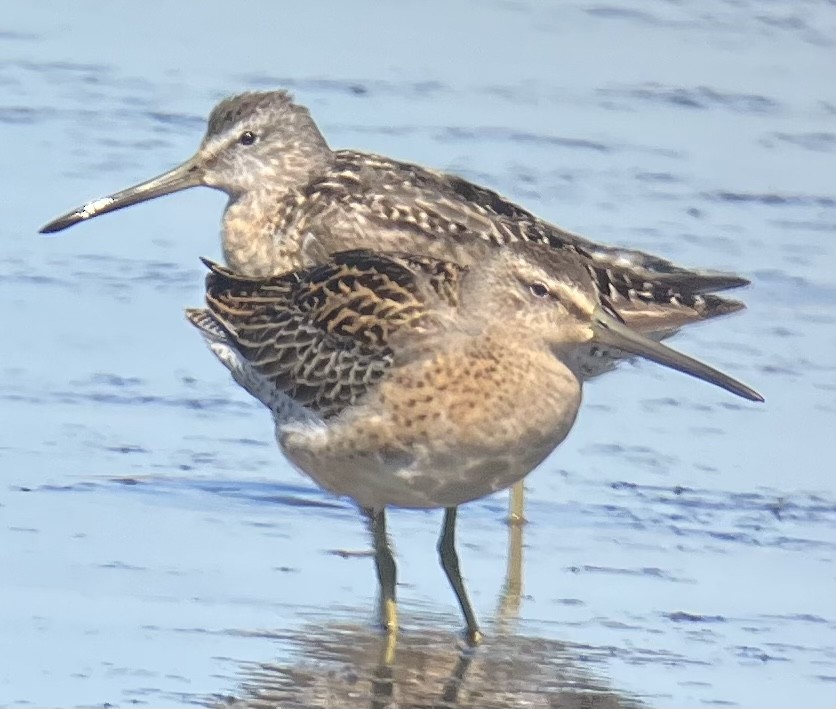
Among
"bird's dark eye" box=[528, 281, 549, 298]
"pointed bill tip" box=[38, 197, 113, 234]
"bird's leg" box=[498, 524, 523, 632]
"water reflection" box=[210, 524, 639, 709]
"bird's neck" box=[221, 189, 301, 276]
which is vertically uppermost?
"bird's dark eye" box=[528, 281, 549, 298]

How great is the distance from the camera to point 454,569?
20.7 feet

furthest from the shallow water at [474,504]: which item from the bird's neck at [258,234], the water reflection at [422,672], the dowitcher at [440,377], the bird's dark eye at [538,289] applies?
the bird's dark eye at [538,289]

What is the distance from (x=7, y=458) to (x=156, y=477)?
0.43 m

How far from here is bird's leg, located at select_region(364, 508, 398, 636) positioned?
6148mm

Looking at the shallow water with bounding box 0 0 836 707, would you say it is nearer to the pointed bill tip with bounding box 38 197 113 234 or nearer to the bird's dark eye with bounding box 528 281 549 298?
the pointed bill tip with bounding box 38 197 113 234

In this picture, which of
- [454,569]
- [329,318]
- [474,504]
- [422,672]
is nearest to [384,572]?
[454,569]

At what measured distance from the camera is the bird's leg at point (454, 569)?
6.16m

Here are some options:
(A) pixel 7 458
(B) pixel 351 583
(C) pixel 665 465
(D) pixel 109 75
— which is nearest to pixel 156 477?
(A) pixel 7 458

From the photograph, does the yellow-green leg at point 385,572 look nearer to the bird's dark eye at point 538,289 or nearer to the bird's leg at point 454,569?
the bird's leg at point 454,569

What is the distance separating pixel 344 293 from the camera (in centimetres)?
646

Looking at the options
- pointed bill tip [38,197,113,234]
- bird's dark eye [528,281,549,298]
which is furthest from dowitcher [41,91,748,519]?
bird's dark eye [528,281,549,298]

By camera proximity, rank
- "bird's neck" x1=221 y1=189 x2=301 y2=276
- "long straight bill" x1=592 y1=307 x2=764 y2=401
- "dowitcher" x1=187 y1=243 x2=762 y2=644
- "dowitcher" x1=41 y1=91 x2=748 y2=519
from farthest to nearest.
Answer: "bird's neck" x1=221 y1=189 x2=301 y2=276 < "dowitcher" x1=41 y1=91 x2=748 y2=519 < "long straight bill" x1=592 y1=307 x2=764 y2=401 < "dowitcher" x1=187 y1=243 x2=762 y2=644

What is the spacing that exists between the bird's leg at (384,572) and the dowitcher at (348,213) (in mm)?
730

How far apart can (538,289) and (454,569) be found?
0.76m
